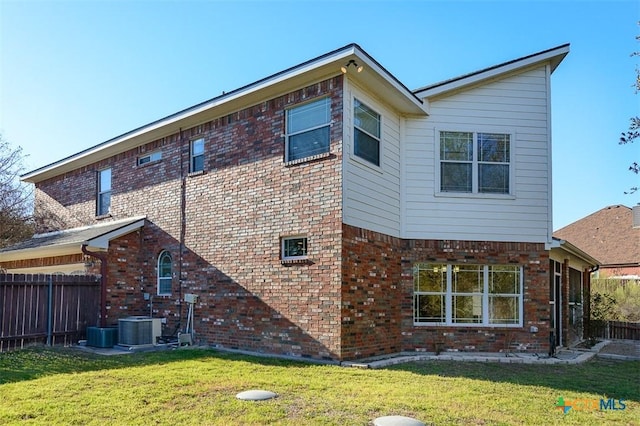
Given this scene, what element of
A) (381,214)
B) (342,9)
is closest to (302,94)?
(342,9)

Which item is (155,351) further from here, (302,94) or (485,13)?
(485,13)

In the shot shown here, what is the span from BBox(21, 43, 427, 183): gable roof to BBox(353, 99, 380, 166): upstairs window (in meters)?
0.51

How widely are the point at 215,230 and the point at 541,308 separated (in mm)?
8095

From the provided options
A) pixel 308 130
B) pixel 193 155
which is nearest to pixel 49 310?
pixel 193 155

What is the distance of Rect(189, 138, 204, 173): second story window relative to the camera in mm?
13258

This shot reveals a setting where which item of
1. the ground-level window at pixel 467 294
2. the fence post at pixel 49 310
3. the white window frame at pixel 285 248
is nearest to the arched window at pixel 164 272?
the fence post at pixel 49 310

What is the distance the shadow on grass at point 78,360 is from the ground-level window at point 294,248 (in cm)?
215

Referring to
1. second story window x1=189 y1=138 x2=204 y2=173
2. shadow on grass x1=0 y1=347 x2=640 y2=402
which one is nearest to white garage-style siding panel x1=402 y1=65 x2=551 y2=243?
shadow on grass x1=0 y1=347 x2=640 y2=402

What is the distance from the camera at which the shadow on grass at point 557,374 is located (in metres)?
7.94

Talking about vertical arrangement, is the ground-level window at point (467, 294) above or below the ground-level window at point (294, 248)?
below

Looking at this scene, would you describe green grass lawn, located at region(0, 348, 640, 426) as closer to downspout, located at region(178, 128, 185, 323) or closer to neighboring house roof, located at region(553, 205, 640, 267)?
downspout, located at region(178, 128, 185, 323)

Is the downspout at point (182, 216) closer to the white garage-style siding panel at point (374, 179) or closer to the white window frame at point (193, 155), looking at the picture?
the white window frame at point (193, 155)

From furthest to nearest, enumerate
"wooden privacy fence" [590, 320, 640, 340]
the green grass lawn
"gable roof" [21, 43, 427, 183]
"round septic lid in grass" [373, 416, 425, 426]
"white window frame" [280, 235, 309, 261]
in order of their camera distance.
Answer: "wooden privacy fence" [590, 320, 640, 340] < "white window frame" [280, 235, 309, 261] < "gable roof" [21, 43, 427, 183] < the green grass lawn < "round septic lid in grass" [373, 416, 425, 426]

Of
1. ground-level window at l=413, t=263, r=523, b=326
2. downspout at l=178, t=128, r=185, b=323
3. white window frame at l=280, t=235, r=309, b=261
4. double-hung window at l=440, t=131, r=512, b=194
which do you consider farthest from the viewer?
downspout at l=178, t=128, r=185, b=323
